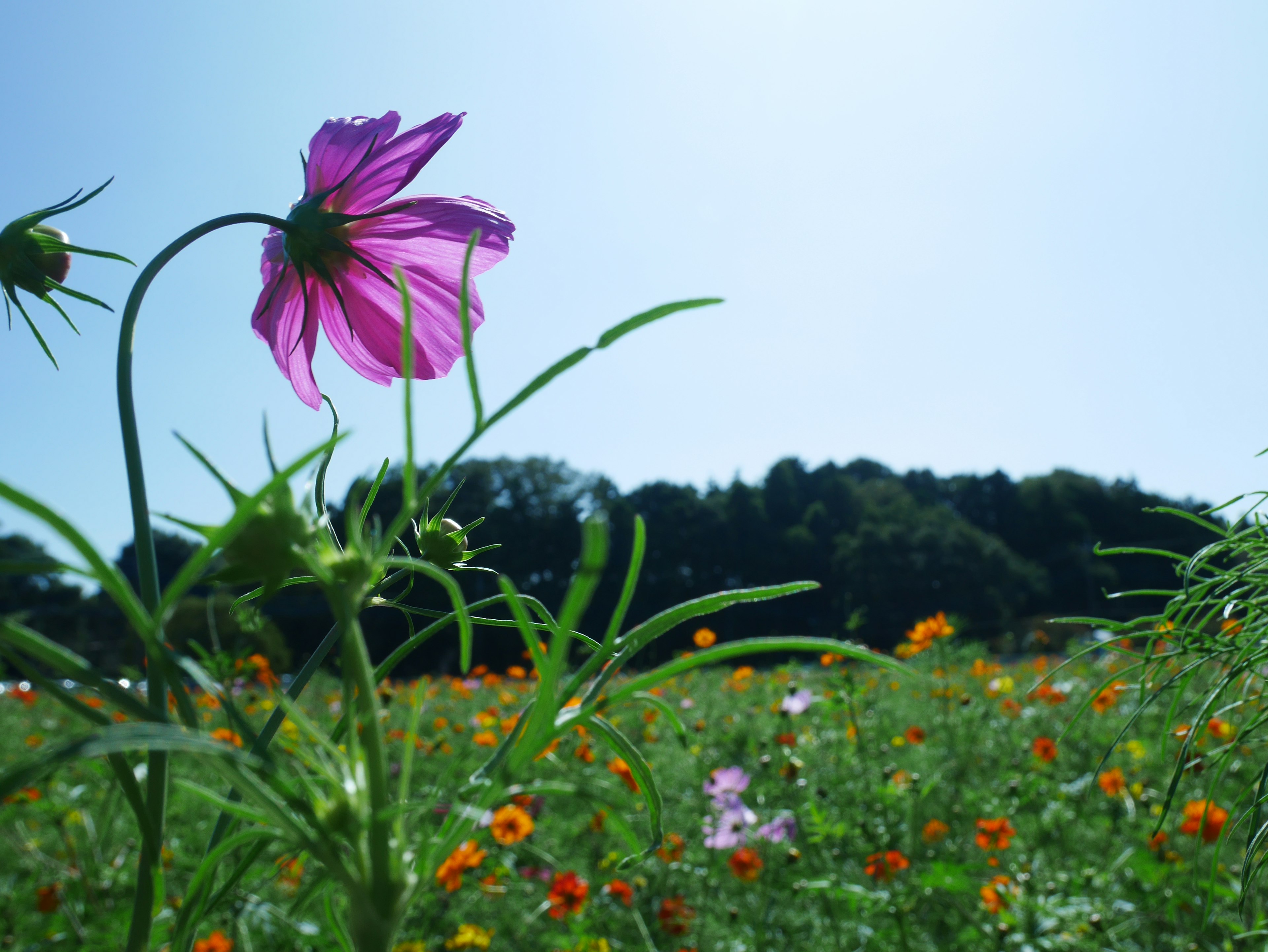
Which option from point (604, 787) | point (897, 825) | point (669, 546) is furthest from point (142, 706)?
point (669, 546)

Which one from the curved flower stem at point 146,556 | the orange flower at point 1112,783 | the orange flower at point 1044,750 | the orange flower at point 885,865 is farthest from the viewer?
the orange flower at point 1112,783

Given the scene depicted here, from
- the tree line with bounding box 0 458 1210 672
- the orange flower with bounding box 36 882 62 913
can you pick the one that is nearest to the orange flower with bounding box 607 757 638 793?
the orange flower with bounding box 36 882 62 913

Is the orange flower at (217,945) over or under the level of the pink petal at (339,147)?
under

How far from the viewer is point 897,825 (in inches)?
55.2

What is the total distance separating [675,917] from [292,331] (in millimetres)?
1153

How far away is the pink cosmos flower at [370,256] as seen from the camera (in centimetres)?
31

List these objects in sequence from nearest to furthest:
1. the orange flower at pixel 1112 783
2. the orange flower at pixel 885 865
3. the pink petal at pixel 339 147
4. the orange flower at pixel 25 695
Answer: the pink petal at pixel 339 147 → the orange flower at pixel 885 865 → the orange flower at pixel 1112 783 → the orange flower at pixel 25 695

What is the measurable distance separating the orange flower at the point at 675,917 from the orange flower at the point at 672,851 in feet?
0.23

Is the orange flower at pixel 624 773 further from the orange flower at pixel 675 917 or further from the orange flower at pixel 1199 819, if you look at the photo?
the orange flower at pixel 1199 819

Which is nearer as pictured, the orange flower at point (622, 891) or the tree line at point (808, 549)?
the orange flower at point (622, 891)

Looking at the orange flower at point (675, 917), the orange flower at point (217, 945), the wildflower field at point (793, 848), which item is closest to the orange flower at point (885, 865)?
the wildflower field at point (793, 848)

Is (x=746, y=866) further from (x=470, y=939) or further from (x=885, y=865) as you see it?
(x=470, y=939)

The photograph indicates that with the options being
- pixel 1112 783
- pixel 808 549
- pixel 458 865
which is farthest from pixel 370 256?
pixel 808 549

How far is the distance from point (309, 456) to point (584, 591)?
0.05 meters
